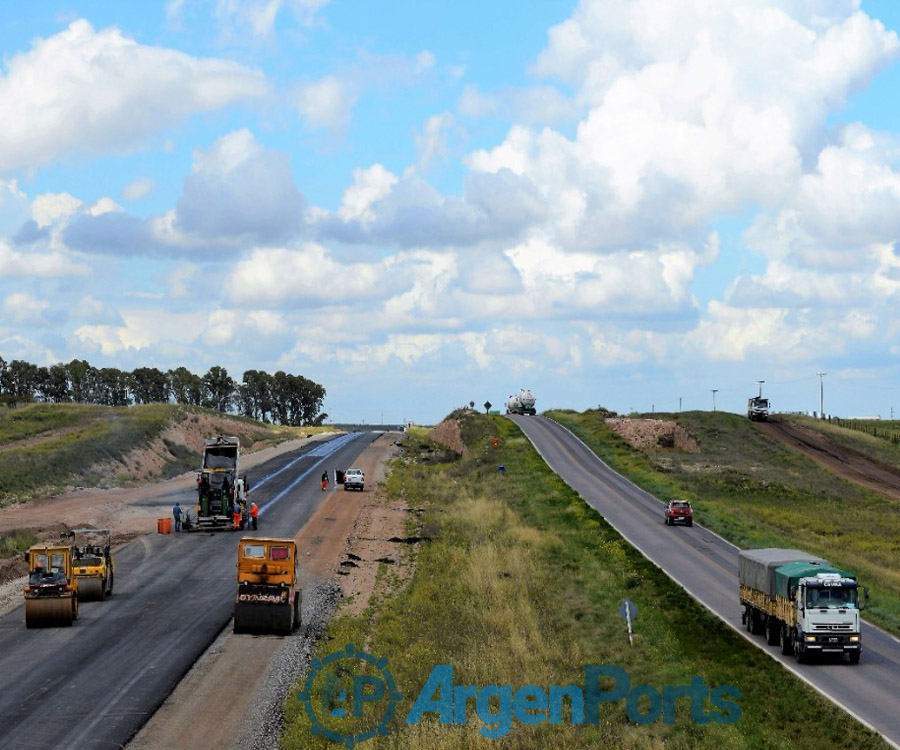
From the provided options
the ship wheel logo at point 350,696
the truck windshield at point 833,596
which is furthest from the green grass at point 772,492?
the ship wheel logo at point 350,696

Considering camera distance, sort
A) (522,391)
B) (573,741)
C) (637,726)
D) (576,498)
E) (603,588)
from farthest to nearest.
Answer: (522,391)
(576,498)
(603,588)
(637,726)
(573,741)

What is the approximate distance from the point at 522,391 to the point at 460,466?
42.3 metres

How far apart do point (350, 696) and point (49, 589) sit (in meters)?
15.1

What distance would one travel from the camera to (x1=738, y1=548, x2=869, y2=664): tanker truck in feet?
118

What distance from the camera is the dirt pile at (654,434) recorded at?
127125mm

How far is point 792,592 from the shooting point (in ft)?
121

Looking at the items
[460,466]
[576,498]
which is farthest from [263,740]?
[460,466]

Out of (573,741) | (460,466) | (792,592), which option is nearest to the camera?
(573,741)

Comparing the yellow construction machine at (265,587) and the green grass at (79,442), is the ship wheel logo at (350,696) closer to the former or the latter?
the yellow construction machine at (265,587)

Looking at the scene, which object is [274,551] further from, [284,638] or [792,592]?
[792,592]

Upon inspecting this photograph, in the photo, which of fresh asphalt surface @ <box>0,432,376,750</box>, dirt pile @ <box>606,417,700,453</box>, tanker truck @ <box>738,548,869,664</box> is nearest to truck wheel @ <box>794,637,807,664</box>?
tanker truck @ <box>738,548,869,664</box>

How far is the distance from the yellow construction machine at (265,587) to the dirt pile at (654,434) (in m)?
87.4

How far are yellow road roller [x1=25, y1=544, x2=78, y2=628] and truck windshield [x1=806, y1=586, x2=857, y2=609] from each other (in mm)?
26710

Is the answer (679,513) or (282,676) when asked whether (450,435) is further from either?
(282,676)
